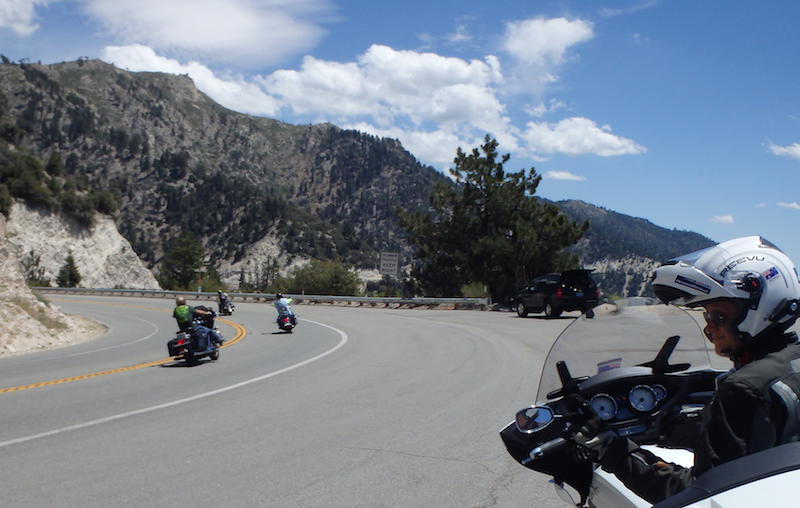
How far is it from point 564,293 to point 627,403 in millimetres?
21527

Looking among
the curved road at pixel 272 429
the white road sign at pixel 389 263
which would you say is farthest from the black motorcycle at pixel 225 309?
the curved road at pixel 272 429

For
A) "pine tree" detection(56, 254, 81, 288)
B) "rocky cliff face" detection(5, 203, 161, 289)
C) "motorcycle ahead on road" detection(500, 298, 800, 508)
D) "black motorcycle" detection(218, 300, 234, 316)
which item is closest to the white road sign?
"black motorcycle" detection(218, 300, 234, 316)

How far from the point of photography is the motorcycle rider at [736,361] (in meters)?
1.84

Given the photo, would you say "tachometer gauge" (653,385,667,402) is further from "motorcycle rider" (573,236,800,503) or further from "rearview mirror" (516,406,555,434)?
"rearview mirror" (516,406,555,434)

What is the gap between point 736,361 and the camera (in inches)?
90.4

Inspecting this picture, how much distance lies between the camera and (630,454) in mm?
2160

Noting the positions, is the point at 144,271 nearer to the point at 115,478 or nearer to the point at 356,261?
the point at 356,261

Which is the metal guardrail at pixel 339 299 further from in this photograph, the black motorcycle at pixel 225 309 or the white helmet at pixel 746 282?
the white helmet at pixel 746 282

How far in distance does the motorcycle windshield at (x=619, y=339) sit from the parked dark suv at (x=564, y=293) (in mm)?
20333

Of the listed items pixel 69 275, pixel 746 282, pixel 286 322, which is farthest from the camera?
pixel 69 275

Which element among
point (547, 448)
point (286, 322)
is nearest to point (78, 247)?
point (286, 322)

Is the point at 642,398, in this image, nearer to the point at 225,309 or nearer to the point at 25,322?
the point at 25,322

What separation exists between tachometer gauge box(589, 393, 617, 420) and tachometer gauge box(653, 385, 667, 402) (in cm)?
25

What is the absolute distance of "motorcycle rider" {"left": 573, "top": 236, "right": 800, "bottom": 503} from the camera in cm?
184
